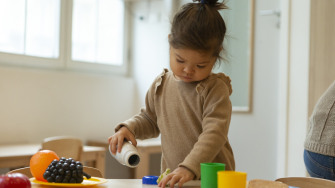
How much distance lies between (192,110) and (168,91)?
12cm

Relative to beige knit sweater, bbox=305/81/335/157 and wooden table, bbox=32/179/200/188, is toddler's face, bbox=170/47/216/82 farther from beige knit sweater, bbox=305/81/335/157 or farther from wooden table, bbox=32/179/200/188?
beige knit sweater, bbox=305/81/335/157

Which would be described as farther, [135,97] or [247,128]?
[135,97]

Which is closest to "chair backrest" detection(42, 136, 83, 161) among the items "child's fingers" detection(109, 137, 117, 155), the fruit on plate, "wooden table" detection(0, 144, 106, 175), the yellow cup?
"wooden table" detection(0, 144, 106, 175)

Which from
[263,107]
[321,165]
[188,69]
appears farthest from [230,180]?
[263,107]

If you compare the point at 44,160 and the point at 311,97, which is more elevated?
the point at 311,97

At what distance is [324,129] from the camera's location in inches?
56.8

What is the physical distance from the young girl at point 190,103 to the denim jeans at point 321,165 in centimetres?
33

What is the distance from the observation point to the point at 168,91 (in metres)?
1.36

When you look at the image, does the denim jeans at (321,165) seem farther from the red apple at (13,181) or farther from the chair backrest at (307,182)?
the red apple at (13,181)

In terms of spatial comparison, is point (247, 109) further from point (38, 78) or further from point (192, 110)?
point (192, 110)

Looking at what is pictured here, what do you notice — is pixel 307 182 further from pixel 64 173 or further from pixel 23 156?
pixel 23 156

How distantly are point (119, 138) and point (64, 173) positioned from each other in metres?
0.22

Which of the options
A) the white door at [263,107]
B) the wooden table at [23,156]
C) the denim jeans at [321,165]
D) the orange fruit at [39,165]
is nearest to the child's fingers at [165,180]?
the orange fruit at [39,165]

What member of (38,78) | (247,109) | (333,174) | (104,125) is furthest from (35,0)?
(333,174)
